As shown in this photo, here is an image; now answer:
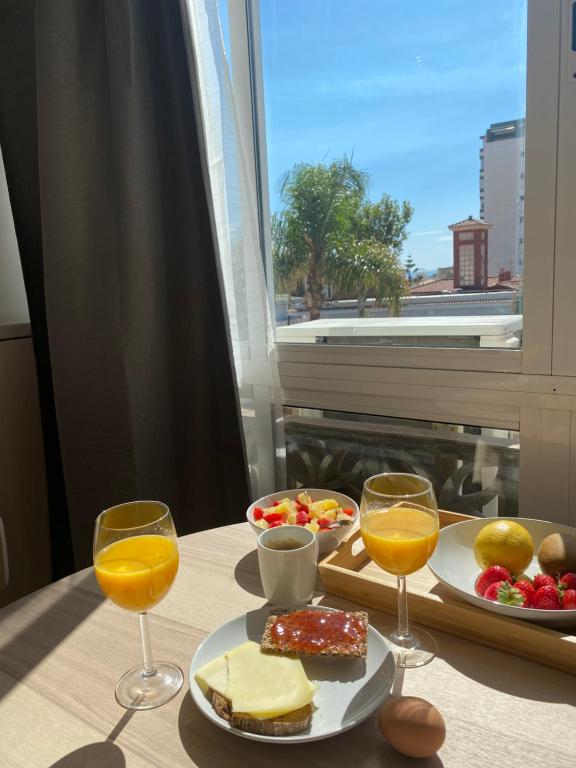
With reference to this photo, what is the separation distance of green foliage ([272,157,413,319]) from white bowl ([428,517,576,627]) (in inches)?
26.2

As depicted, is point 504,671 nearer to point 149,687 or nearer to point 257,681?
point 257,681

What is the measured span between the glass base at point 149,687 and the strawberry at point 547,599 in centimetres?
48

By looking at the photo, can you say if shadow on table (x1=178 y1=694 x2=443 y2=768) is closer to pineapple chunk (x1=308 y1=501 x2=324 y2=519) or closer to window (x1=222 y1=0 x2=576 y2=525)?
pineapple chunk (x1=308 y1=501 x2=324 y2=519)

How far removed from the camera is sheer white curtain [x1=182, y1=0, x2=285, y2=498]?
1440mm

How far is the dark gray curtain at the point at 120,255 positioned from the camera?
1.51 meters

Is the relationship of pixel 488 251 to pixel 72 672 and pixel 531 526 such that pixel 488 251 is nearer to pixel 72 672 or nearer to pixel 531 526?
pixel 531 526

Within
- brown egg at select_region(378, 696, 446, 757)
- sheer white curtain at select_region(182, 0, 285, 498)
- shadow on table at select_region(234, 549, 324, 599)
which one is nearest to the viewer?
brown egg at select_region(378, 696, 446, 757)

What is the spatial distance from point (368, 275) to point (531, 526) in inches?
30.2

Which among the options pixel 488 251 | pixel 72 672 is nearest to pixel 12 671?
pixel 72 672

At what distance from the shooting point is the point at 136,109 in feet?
4.89

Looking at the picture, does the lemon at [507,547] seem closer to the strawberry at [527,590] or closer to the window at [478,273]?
the strawberry at [527,590]

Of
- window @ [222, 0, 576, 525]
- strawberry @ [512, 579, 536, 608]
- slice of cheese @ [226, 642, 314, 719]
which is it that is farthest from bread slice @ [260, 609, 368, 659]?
window @ [222, 0, 576, 525]

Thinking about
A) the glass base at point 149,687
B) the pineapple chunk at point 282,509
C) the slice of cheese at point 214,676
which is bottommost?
the glass base at point 149,687

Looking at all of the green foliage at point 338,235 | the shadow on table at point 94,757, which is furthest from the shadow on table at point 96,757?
the green foliage at point 338,235
